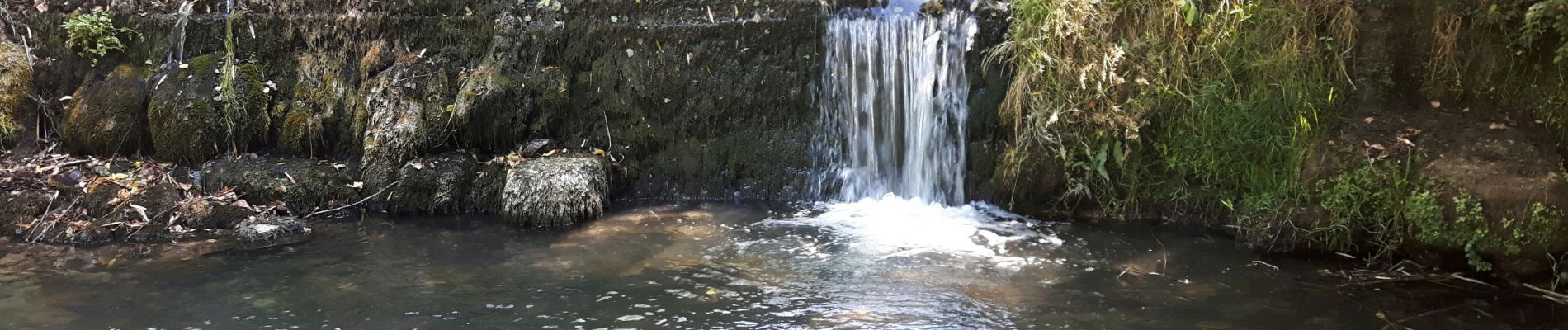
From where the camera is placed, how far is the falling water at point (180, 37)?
7.68m

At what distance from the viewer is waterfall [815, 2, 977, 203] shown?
7.02 m

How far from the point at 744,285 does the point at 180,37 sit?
19.1 ft

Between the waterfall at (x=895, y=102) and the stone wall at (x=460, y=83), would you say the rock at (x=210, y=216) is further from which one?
the waterfall at (x=895, y=102)

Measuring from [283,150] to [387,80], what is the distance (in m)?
1.09

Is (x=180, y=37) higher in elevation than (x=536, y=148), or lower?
higher

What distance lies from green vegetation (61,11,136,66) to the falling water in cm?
37

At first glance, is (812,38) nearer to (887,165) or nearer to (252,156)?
(887,165)

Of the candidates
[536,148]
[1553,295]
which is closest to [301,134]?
[536,148]

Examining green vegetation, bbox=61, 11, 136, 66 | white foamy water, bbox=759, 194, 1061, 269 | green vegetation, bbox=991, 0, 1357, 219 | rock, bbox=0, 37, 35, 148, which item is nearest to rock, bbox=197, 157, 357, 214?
green vegetation, bbox=61, 11, 136, 66

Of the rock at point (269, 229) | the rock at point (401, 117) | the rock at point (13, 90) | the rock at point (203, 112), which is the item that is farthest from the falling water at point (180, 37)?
the rock at point (269, 229)

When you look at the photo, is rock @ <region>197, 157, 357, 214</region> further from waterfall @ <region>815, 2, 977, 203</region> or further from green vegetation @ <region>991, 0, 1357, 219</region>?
green vegetation @ <region>991, 0, 1357, 219</region>

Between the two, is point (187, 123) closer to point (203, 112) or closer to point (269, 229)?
point (203, 112)

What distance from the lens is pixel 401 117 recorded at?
7312 millimetres

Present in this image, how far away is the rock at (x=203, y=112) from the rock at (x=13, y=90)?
103cm
